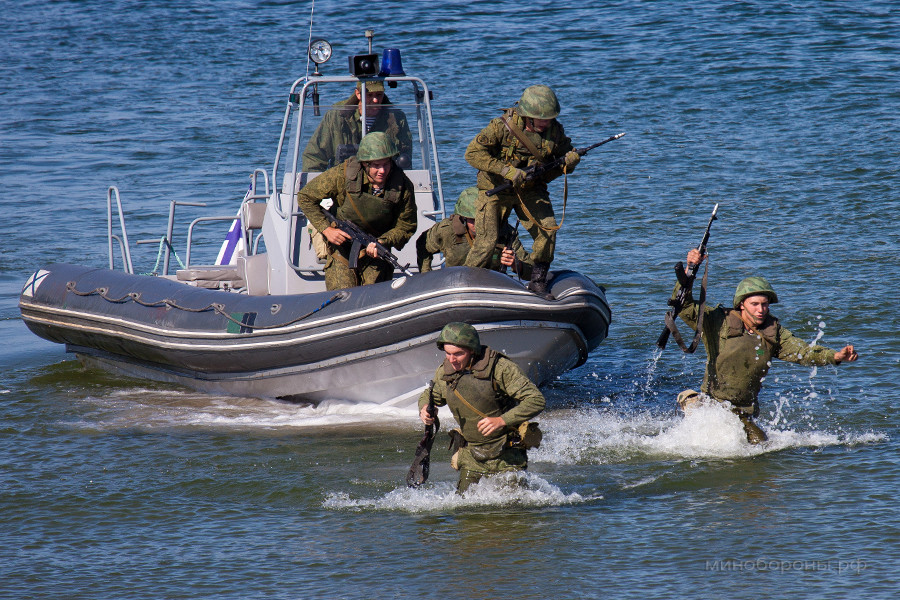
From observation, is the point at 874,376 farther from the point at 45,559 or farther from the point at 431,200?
the point at 45,559

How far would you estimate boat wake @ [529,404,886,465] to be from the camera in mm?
6785

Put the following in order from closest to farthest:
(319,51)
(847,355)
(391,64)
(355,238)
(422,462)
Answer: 1. (422,462)
2. (847,355)
3. (355,238)
4. (319,51)
5. (391,64)

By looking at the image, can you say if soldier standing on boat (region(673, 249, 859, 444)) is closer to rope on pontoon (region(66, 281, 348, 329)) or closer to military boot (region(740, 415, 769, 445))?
military boot (region(740, 415, 769, 445))

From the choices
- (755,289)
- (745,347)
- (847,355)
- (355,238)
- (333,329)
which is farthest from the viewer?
(355,238)

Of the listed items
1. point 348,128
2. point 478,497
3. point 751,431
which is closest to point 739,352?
point 751,431

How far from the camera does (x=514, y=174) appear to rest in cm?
695

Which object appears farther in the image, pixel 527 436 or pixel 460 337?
pixel 527 436

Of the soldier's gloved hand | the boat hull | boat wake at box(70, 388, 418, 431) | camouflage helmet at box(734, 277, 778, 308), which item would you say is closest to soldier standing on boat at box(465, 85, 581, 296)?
the soldier's gloved hand

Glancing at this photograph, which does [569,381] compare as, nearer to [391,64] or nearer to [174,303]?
[391,64]

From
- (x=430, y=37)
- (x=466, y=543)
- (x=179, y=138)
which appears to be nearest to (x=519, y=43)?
(x=430, y=37)

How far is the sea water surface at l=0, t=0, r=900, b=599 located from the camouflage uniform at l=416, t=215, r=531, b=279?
3.54ft

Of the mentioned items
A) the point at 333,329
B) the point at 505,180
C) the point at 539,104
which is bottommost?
the point at 333,329

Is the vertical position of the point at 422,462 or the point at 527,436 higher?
the point at 527,436

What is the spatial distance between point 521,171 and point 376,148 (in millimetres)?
1036
